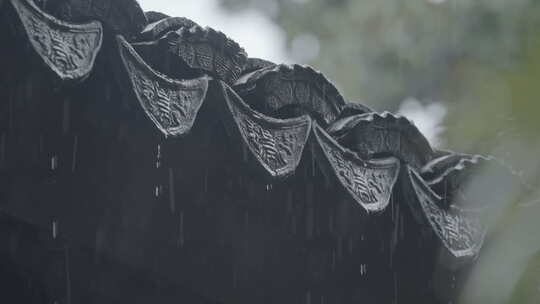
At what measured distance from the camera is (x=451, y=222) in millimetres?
2428

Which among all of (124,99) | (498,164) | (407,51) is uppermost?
(407,51)

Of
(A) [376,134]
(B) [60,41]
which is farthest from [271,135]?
(B) [60,41]

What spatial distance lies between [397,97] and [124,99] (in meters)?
3.99

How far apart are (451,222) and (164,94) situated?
103cm

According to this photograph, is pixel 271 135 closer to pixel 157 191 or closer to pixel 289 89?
pixel 289 89

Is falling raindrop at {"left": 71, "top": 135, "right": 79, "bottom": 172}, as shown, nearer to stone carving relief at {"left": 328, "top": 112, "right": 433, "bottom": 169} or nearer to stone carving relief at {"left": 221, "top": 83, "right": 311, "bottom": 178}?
stone carving relief at {"left": 221, "top": 83, "right": 311, "bottom": 178}

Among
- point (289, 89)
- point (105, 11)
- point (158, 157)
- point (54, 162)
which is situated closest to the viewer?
point (105, 11)

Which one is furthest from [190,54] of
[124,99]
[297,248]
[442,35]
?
[442,35]

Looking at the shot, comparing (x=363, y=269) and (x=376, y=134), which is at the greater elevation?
(x=376, y=134)

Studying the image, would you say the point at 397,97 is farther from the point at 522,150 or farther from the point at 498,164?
the point at 522,150

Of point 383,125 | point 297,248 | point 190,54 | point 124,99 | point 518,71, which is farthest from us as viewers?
point 297,248

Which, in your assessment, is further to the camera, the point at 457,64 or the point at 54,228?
the point at 457,64

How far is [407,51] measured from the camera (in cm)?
490

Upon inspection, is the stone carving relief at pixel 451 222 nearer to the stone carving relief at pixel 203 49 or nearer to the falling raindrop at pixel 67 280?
the stone carving relief at pixel 203 49
